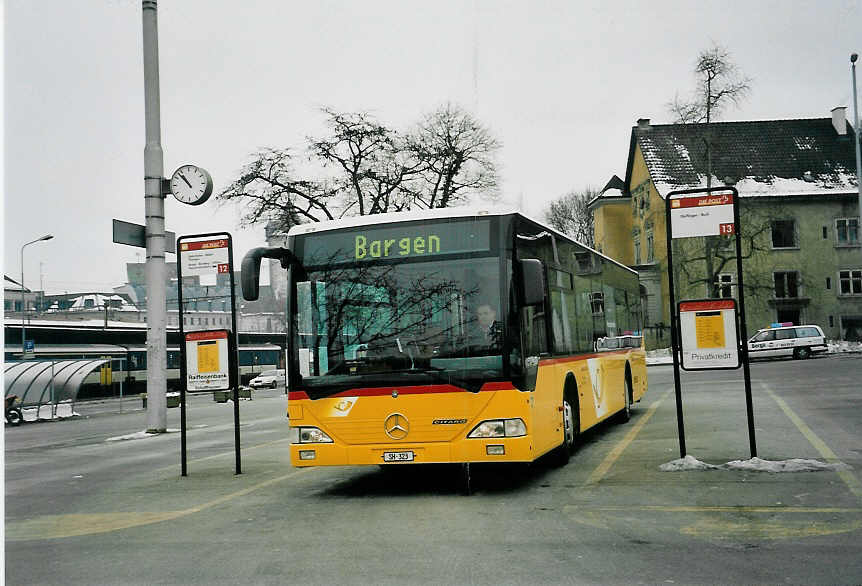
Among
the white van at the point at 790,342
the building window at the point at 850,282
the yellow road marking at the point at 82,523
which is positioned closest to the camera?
the yellow road marking at the point at 82,523

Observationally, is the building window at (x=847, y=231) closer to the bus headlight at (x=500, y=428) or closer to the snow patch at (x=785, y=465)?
the snow patch at (x=785, y=465)

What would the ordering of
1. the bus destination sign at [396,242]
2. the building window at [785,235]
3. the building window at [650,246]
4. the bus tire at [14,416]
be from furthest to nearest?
the building window at [650,246] → the building window at [785,235] → the bus tire at [14,416] → the bus destination sign at [396,242]

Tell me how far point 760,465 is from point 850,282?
185 ft

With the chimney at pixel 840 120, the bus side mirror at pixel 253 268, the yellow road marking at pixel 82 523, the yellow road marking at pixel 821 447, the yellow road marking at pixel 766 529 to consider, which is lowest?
the yellow road marking at pixel 82 523

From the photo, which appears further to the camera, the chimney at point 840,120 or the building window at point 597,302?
the chimney at point 840,120

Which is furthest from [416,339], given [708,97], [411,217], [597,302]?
[708,97]

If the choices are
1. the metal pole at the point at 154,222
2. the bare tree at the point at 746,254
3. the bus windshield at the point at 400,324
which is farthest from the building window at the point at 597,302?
the bare tree at the point at 746,254

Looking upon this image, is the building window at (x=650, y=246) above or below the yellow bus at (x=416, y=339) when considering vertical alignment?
above

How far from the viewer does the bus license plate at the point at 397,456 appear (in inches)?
371

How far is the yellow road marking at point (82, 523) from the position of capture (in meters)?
8.34

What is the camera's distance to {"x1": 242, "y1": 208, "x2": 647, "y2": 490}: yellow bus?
9.33m

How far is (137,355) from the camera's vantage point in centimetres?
5569

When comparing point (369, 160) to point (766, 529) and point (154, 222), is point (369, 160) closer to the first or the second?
point (154, 222)

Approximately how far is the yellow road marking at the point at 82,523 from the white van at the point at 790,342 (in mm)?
42999
